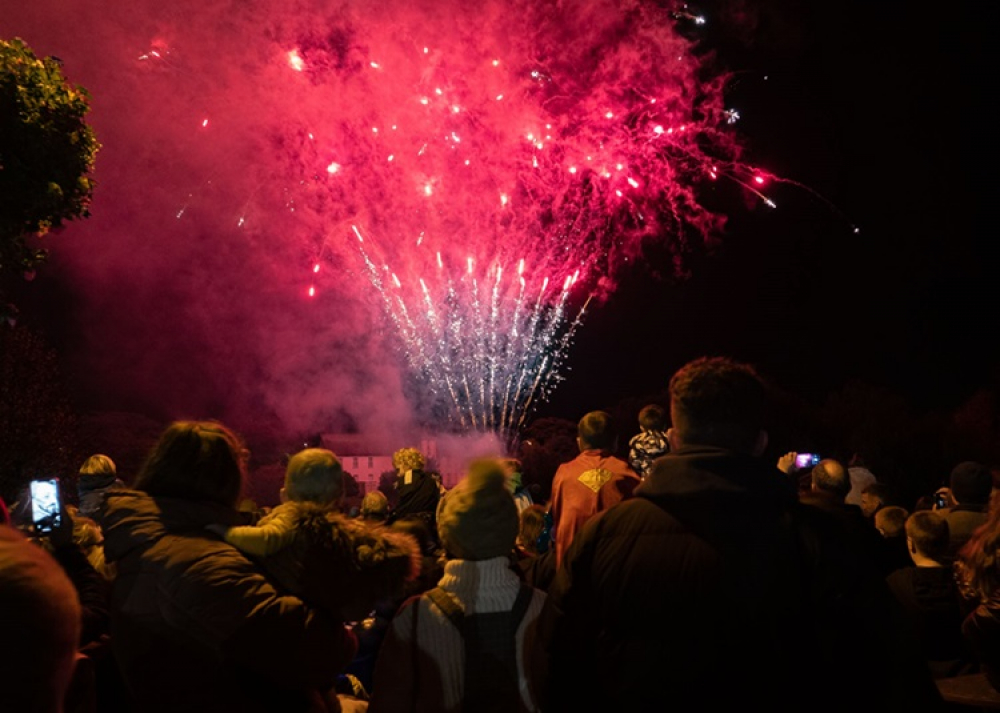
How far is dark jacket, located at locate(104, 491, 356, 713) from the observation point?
3242 mm

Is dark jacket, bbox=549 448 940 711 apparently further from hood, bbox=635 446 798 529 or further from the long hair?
the long hair

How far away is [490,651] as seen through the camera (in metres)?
3.53

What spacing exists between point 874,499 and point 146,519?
21.2ft

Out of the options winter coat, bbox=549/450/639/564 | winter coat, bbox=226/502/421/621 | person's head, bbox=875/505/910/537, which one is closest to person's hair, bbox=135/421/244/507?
winter coat, bbox=226/502/421/621

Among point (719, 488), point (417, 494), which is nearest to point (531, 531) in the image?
point (417, 494)

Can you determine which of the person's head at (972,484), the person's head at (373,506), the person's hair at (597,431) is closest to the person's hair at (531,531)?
the person's hair at (597,431)

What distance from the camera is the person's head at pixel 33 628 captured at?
1392mm

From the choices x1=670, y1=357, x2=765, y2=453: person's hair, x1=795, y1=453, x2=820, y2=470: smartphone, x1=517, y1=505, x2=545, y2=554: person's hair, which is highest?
x1=670, y1=357, x2=765, y2=453: person's hair

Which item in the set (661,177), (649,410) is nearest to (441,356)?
(661,177)

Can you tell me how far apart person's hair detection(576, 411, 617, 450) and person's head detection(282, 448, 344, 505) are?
3162 mm

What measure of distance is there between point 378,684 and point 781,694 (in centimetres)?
167

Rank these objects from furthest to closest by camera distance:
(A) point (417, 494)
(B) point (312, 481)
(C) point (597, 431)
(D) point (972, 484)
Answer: (A) point (417, 494) → (C) point (597, 431) → (D) point (972, 484) → (B) point (312, 481)

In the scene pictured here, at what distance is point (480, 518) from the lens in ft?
12.0

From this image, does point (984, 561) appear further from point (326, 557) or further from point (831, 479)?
point (326, 557)
